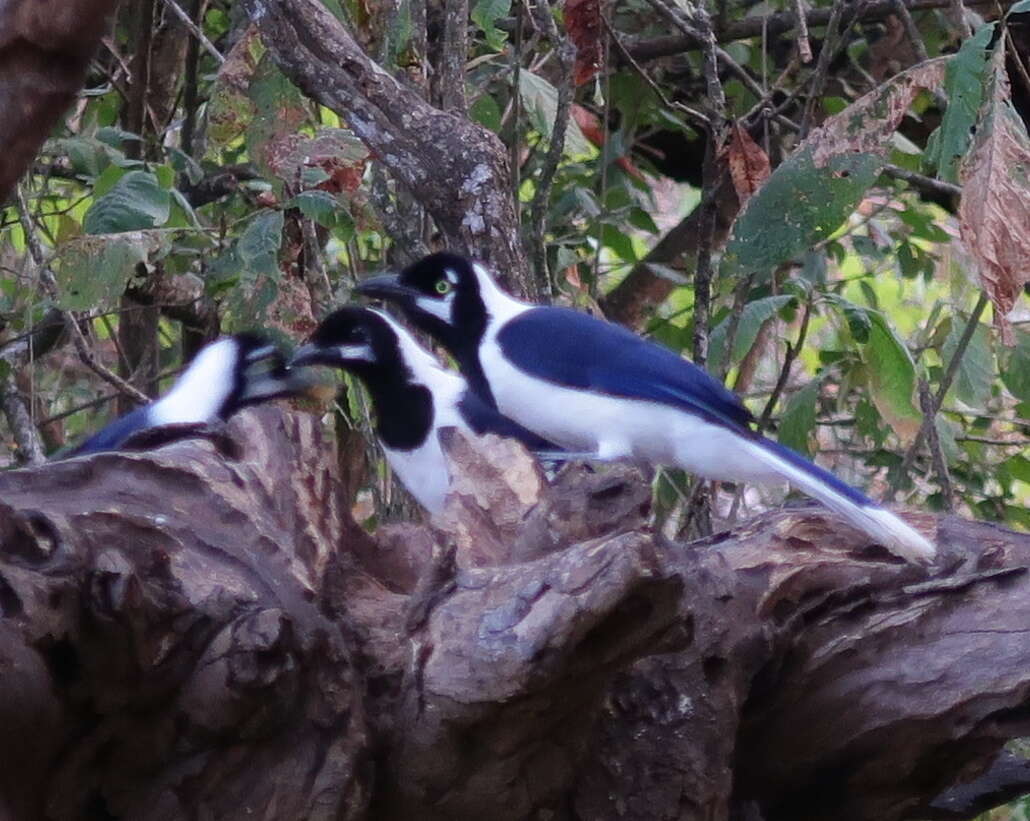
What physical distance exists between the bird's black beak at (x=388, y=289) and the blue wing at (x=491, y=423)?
0.23 m

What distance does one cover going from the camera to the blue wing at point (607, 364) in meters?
2.89

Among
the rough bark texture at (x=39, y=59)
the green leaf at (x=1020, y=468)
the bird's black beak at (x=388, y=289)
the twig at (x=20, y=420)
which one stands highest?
the rough bark texture at (x=39, y=59)

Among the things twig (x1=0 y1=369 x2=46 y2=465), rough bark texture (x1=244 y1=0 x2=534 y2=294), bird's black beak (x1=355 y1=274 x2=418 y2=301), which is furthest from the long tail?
twig (x1=0 y1=369 x2=46 y2=465)

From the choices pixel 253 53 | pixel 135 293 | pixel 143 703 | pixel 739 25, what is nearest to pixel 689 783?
pixel 143 703

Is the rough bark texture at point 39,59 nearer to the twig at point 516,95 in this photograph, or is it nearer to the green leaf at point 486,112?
the twig at point 516,95

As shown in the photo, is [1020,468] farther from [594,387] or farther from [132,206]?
[132,206]

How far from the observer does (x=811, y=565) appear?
2.35 meters

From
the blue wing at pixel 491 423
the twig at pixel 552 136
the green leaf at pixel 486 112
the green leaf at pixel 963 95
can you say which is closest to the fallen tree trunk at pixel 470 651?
the green leaf at pixel 963 95

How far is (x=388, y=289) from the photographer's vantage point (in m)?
3.21

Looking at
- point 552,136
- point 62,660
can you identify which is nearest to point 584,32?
point 552,136

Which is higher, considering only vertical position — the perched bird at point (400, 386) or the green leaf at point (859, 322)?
the green leaf at point (859, 322)

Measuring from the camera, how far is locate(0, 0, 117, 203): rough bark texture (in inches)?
34.0

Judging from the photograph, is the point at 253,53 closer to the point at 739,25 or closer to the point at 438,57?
the point at 438,57

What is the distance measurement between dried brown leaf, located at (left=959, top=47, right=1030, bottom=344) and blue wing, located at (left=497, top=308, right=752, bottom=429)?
67cm
